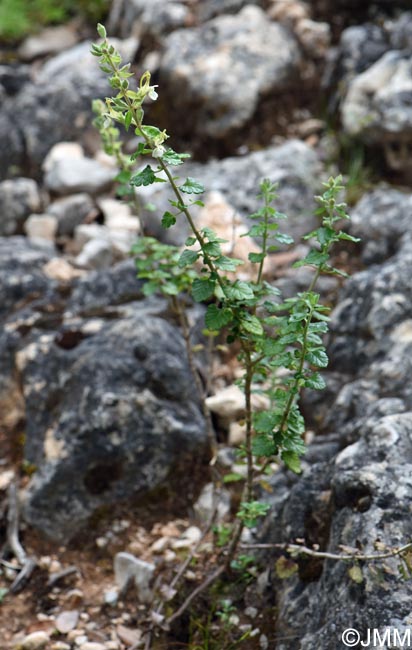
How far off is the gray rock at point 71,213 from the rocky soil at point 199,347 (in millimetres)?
26

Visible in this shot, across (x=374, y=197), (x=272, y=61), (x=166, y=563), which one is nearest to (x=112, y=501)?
(x=166, y=563)

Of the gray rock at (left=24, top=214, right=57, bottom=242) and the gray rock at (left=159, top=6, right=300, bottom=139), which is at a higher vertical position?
the gray rock at (left=159, top=6, right=300, bottom=139)

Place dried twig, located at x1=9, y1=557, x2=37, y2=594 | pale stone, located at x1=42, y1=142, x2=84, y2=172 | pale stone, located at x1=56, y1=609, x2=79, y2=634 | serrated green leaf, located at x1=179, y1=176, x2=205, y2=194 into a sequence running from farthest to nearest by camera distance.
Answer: pale stone, located at x1=42, y1=142, x2=84, y2=172, dried twig, located at x1=9, y1=557, x2=37, y2=594, pale stone, located at x1=56, y1=609, x2=79, y2=634, serrated green leaf, located at x1=179, y1=176, x2=205, y2=194

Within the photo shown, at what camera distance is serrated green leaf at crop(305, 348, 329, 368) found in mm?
1929

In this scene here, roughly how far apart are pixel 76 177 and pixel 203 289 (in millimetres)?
4103

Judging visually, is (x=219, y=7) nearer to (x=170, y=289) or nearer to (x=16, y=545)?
(x=170, y=289)

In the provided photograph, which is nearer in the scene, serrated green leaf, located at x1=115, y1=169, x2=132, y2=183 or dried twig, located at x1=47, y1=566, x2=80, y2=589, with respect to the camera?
serrated green leaf, located at x1=115, y1=169, x2=132, y2=183

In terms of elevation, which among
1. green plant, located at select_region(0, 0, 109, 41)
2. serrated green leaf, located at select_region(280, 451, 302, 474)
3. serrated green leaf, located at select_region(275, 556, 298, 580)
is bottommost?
serrated green leaf, located at select_region(275, 556, 298, 580)

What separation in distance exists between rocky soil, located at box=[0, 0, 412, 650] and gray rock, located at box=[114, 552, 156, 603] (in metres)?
0.01

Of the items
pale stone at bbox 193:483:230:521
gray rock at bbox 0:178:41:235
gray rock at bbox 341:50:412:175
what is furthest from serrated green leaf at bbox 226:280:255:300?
gray rock at bbox 0:178:41:235

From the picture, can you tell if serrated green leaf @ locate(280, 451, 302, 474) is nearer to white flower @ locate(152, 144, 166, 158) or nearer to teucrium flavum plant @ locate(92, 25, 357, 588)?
teucrium flavum plant @ locate(92, 25, 357, 588)

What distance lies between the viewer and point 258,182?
16.7ft

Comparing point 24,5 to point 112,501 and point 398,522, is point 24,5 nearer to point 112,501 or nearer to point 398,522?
point 112,501

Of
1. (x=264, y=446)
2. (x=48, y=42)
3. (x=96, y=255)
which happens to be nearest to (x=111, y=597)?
(x=264, y=446)
